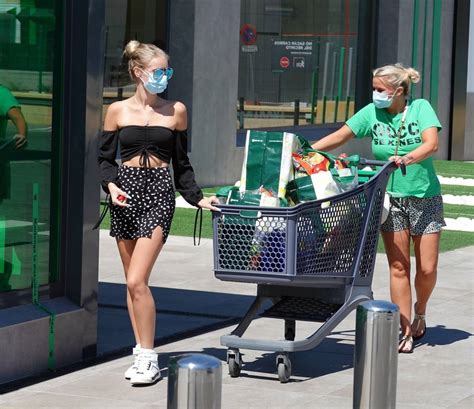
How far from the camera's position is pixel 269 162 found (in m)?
7.44

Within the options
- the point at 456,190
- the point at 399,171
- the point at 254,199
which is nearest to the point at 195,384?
the point at 254,199

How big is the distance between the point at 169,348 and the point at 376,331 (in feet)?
11.2

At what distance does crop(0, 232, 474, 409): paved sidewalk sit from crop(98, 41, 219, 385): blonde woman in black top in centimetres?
37

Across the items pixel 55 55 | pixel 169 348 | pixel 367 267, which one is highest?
pixel 55 55

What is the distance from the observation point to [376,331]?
5.15 metres

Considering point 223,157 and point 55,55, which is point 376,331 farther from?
point 223,157

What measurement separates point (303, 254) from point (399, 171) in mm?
1637

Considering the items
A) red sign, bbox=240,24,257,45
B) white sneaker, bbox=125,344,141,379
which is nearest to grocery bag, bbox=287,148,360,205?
white sneaker, bbox=125,344,141,379

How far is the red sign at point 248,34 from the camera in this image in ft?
73.2

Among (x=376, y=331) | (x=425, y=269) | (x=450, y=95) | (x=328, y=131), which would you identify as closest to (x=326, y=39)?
(x=328, y=131)

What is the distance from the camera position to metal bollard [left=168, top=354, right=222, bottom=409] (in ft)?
12.7

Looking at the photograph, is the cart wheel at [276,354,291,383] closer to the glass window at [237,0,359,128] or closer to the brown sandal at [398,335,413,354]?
the brown sandal at [398,335,413,354]

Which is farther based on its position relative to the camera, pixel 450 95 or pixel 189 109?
pixel 450 95

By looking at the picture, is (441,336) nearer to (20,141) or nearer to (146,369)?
(146,369)
